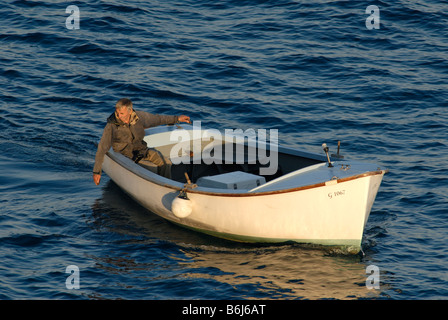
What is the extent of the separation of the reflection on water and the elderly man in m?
1.18

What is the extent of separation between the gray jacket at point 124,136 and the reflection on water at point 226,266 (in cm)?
126

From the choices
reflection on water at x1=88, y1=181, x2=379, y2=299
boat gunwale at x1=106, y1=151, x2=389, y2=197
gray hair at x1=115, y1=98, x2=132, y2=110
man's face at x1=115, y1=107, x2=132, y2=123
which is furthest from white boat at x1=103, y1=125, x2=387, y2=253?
gray hair at x1=115, y1=98, x2=132, y2=110

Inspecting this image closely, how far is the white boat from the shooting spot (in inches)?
380

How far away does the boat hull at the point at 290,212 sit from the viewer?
9.63 metres

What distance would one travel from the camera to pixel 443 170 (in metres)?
13.2

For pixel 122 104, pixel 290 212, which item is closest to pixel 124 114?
pixel 122 104

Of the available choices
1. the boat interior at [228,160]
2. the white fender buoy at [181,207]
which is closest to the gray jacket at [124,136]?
the boat interior at [228,160]

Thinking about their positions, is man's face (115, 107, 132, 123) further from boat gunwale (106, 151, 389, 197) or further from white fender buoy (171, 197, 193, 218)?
white fender buoy (171, 197, 193, 218)

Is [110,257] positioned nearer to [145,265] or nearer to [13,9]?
[145,265]

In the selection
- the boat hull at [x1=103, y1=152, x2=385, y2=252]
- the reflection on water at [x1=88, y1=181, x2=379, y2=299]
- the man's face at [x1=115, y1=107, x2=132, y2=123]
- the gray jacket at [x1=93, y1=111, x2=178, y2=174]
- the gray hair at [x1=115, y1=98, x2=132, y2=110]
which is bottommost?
the reflection on water at [x1=88, y1=181, x2=379, y2=299]

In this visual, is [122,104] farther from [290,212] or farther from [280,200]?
[290,212]

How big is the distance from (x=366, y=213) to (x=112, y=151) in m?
4.71

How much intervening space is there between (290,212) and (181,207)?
1.66 metres

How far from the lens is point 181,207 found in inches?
405
